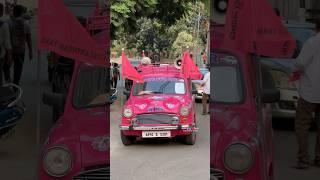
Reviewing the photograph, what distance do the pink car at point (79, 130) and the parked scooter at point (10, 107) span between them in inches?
4.3

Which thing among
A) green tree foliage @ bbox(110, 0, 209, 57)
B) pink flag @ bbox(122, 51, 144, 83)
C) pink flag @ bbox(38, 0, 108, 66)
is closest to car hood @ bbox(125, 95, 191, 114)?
pink flag @ bbox(122, 51, 144, 83)

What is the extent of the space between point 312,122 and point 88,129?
83cm

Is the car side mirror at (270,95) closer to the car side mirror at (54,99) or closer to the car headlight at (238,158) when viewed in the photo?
the car headlight at (238,158)

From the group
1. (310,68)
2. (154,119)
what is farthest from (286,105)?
(154,119)

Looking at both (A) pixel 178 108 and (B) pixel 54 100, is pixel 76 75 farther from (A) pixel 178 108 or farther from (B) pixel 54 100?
(A) pixel 178 108

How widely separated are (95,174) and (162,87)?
564cm

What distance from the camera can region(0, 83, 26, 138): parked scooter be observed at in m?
1.88

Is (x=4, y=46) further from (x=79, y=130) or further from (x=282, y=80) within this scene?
(x=282, y=80)

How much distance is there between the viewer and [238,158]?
1.86 meters

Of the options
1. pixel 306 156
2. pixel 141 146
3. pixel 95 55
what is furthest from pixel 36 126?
pixel 141 146

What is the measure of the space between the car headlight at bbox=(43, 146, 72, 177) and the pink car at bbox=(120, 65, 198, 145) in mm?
4729

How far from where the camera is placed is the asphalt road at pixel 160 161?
170 inches

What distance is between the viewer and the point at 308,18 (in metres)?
1.83

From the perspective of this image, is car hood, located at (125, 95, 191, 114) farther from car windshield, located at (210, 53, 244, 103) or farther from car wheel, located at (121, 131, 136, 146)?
car windshield, located at (210, 53, 244, 103)
